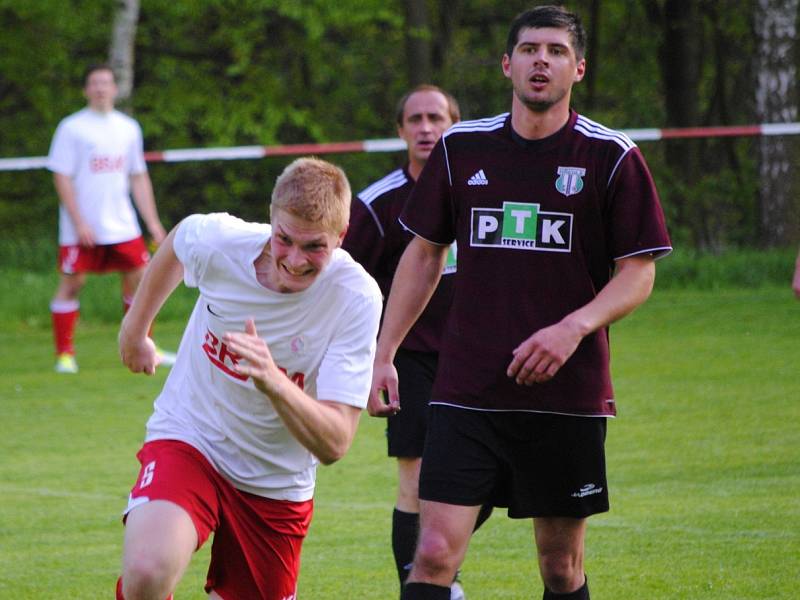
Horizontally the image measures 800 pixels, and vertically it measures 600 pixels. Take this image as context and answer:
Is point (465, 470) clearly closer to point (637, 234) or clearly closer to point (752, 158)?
point (637, 234)

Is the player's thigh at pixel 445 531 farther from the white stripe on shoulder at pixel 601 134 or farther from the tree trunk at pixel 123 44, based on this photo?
the tree trunk at pixel 123 44

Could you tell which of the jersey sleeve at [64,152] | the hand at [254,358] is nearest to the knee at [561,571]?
the hand at [254,358]

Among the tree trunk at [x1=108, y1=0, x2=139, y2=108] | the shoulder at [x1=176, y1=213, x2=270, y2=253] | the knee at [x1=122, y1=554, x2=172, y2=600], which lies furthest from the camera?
the tree trunk at [x1=108, y1=0, x2=139, y2=108]

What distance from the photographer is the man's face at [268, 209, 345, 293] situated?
160 inches

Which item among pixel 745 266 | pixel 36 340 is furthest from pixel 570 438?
pixel 745 266

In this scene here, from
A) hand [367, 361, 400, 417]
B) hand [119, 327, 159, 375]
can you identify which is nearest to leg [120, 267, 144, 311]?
hand [367, 361, 400, 417]

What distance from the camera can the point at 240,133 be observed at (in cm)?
2333

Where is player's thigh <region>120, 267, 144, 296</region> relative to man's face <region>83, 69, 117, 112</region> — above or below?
below

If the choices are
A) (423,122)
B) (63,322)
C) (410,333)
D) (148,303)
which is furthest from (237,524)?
(63,322)

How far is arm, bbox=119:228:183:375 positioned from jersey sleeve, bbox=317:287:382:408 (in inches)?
25.4

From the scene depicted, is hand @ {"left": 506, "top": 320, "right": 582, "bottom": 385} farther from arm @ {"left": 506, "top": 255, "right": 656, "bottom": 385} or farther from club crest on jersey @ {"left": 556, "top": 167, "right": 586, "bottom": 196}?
club crest on jersey @ {"left": 556, "top": 167, "right": 586, "bottom": 196}

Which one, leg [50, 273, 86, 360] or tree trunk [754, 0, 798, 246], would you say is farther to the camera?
tree trunk [754, 0, 798, 246]

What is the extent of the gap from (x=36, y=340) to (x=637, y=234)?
35.4 feet

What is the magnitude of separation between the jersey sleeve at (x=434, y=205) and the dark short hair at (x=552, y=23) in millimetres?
433
